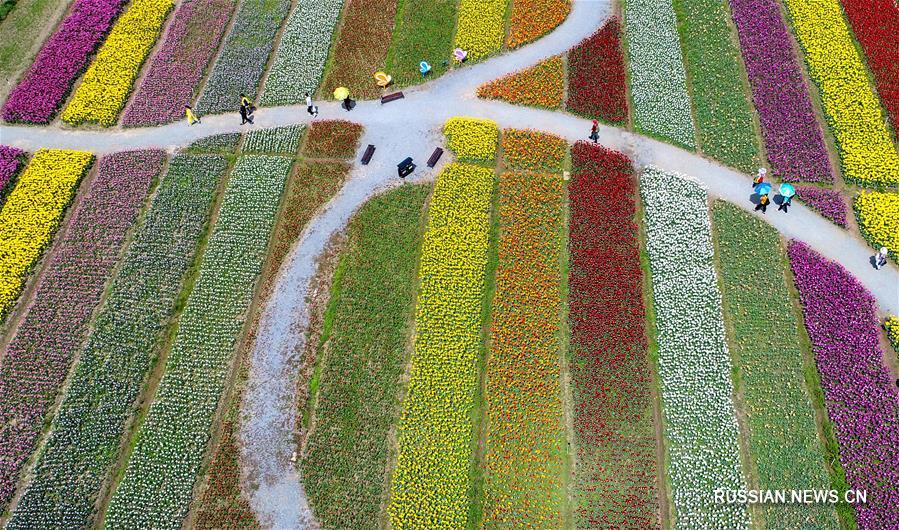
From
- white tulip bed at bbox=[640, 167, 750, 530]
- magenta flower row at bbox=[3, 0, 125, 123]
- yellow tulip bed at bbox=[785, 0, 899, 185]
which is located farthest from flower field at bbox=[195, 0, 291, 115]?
yellow tulip bed at bbox=[785, 0, 899, 185]

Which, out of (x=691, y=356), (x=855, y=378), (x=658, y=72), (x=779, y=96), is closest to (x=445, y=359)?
(x=691, y=356)

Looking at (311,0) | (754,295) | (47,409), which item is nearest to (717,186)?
(754,295)

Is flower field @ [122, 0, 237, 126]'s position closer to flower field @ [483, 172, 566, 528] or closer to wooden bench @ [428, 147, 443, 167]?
wooden bench @ [428, 147, 443, 167]

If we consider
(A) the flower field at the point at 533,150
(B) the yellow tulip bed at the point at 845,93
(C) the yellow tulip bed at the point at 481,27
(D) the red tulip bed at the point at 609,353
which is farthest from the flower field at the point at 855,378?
(C) the yellow tulip bed at the point at 481,27

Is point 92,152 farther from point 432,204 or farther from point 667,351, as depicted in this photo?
point 667,351

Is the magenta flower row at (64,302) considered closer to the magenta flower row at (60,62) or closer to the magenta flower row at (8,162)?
the magenta flower row at (8,162)
